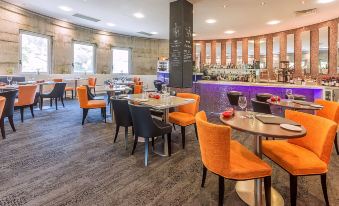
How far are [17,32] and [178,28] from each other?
5956 mm

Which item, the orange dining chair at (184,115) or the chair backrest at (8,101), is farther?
the chair backrest at (8,101)

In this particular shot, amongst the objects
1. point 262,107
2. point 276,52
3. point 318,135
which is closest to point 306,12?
point 276,52

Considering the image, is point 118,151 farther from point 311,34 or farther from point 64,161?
point 311,34

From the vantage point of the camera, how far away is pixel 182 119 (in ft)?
12.4

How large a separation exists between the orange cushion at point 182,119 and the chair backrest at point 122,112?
2.52ft

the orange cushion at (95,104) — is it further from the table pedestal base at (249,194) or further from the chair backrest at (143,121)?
the table pedestal base at (249,194)

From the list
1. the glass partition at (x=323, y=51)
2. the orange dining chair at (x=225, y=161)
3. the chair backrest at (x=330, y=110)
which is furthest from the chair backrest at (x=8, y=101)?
the glass partition at (x=323, y=51)

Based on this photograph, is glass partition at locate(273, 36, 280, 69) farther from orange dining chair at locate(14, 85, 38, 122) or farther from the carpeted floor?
orange dining chair at locate(14, 85, 38, 122)

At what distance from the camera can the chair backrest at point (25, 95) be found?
5.38 meters

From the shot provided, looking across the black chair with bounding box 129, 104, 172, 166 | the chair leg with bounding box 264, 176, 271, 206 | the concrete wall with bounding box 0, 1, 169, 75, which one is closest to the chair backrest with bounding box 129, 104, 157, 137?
the black chair with bounding box 129, 104, 172, 166

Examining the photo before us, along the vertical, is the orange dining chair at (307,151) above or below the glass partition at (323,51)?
below

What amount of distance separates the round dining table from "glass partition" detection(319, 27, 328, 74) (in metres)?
7.84

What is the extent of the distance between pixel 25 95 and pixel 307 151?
19.6ft

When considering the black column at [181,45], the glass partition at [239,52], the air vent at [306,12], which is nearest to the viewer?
the black column at [181,45]
